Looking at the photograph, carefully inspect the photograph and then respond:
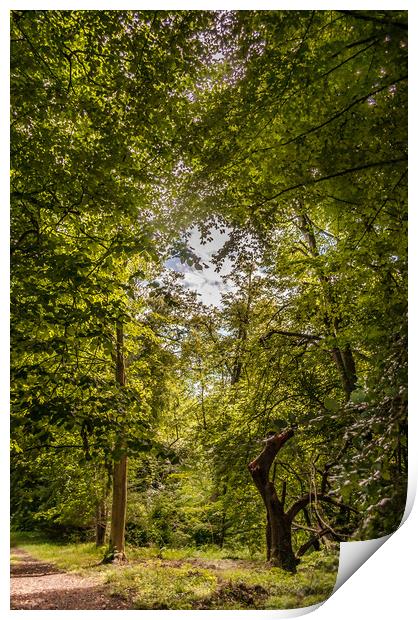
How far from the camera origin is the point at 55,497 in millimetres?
2693

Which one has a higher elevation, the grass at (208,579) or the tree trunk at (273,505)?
the tree trunk at (273,505)

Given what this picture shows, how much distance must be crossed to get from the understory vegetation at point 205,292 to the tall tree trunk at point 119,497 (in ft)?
0.05

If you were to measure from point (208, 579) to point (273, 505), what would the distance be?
0.59 metres

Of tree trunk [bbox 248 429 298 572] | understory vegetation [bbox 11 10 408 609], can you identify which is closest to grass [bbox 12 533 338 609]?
understory vegetation [bbox 11 10 408 609]

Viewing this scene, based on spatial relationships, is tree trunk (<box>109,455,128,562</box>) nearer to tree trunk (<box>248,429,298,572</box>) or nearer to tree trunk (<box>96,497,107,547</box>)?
tree trunk (<box>96,497,107,547</box>)

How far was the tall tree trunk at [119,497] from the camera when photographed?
7.88ft

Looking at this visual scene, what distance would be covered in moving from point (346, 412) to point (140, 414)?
124 cm

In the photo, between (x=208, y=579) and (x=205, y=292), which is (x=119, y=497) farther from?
(x=205, y=292)

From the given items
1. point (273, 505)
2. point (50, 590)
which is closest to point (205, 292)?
point (273, 505)

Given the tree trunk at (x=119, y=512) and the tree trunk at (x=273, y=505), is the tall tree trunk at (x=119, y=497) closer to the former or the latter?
the tree trunk at (x=119, y=512)

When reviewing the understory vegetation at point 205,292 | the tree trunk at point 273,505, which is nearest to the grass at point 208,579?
the understory vegetation at point 205,292

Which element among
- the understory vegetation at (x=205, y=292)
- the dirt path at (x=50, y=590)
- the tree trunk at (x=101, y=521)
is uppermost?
the understory vegetation at (x=205, y=292)
